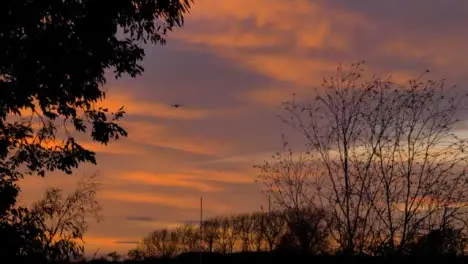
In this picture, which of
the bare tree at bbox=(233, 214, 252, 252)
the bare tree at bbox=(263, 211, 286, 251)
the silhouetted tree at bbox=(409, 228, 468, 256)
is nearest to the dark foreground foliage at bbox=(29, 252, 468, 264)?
the silhouetted tree at bbox=(409, 228, 468, 256)

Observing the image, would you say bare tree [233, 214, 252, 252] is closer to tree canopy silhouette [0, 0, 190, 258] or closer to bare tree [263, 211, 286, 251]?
bare tree [263, 211, 286, 251]

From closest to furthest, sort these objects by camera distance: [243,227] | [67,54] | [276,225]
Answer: [67,54]
[276,225]
[243,227]

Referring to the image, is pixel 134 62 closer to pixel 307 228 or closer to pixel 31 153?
pixel 31 153

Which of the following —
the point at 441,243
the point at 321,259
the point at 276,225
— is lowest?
the point at 321,259

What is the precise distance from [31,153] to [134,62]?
3125 millimetres

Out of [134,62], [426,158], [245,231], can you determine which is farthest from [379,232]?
[245,231]

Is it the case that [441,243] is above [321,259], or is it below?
above

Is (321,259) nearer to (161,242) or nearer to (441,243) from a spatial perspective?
(441,243)

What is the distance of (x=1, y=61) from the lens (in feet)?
33.1

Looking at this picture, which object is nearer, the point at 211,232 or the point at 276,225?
the point at 276,225

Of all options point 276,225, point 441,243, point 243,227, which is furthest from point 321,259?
point 243,227

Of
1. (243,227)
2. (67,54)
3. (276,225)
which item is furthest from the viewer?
(243,227)

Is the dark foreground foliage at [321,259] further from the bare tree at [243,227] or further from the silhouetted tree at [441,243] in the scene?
the bare tree at [243,227]

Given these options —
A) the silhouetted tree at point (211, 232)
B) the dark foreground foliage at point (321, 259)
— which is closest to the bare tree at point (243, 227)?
the silhouetted tree at point (211, 232)
